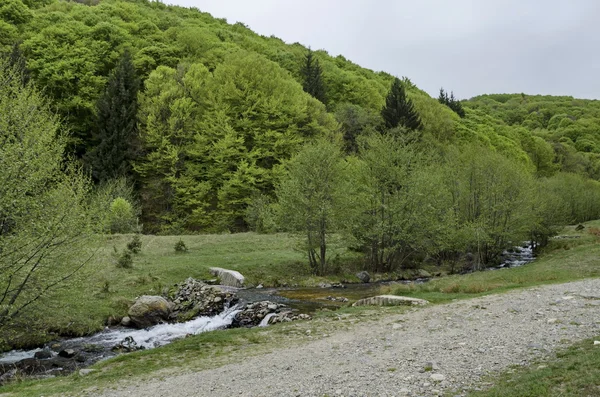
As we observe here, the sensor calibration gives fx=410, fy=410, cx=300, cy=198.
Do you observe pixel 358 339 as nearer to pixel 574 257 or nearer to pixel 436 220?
pixel 436 220

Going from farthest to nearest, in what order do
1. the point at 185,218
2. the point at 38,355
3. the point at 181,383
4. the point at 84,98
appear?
the point at 84,98 → the point at 185,218 → the point at 38,355 → the point at 181,383

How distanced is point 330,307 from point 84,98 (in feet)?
178

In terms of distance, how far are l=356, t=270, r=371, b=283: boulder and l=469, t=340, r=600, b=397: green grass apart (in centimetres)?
2218

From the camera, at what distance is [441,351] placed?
1061 cm

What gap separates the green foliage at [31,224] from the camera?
→ 1363 cm

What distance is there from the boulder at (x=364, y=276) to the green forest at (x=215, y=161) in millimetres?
2625

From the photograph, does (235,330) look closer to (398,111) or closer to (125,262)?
(125,262)

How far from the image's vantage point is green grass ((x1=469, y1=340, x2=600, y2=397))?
7.03m

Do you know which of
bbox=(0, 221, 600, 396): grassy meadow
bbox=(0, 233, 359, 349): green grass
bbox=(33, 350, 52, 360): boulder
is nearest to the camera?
bbox=(0, 221, 600, 396): grassy meadow

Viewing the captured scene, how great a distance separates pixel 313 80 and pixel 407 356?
82.5 metres

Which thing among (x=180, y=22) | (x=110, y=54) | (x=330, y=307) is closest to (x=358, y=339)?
(x=330, y=307)

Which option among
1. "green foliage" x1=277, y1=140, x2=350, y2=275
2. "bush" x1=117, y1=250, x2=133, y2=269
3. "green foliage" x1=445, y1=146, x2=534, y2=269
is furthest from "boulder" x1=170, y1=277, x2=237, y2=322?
"green foliage" x1=445, y1=146, x2=534, y2=269

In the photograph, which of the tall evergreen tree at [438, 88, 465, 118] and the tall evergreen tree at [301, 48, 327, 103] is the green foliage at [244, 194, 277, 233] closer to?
the tall evergreen tree at [301, 48, 327, 103]

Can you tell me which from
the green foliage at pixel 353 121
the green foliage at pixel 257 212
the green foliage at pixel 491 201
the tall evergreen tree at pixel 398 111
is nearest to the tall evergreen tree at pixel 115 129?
the green foliage at pixel 257 212
